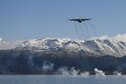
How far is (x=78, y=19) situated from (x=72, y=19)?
6769mm

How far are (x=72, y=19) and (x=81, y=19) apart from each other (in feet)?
20.9

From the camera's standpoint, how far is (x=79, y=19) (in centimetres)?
13825

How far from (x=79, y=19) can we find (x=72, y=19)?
289 inches

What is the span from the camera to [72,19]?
131250mm

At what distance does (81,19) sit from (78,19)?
3.69 feet

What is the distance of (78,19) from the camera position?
138 metres

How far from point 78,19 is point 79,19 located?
587 millimetres

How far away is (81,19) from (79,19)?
1.36 metres
